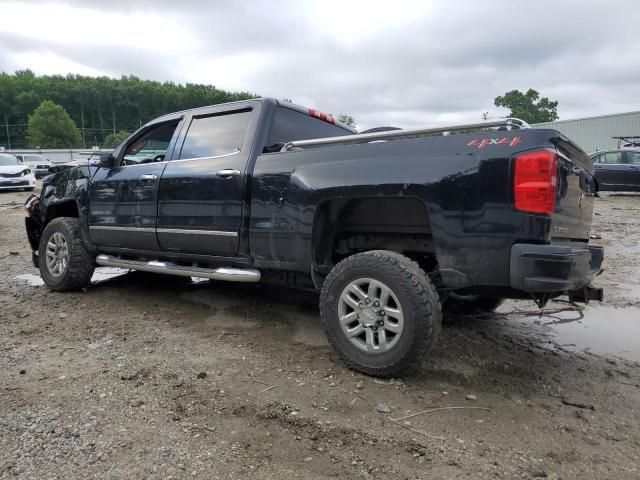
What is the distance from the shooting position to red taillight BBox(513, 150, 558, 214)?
8.71 feet

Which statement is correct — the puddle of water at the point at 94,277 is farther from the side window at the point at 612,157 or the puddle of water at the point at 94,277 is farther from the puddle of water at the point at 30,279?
the side window at the point at 612,157

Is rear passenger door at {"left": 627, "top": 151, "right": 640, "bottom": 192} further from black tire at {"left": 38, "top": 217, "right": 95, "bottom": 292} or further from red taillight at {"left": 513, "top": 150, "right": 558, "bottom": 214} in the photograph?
black tire at {"left": 38, "top": 217, "right": 95, "bottom": 292}

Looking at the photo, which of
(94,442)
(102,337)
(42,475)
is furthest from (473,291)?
(102,337)

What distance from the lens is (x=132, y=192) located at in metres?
4.80

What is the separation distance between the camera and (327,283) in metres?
3.28

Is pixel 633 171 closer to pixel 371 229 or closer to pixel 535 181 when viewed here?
pixel 371 229

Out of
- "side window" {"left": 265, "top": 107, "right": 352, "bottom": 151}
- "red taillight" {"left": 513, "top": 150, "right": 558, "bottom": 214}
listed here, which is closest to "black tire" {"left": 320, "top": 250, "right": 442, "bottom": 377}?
"red taillight" {"left": 513, "top": 150, "right": 558, "bottom": 214}

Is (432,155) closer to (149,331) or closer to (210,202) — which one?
(210,202)

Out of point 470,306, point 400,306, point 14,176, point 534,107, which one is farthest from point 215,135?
point 534,107

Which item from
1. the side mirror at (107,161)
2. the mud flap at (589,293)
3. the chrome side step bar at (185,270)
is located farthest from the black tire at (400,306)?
the side mirror at (107,161)

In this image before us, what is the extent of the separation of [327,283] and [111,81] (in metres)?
119

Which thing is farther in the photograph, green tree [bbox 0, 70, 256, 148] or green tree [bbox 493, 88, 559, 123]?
green tree [bbox 0, 70, 256, 148]

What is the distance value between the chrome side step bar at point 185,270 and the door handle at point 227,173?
Result: 0.75 m

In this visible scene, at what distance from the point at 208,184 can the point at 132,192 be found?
112cm
